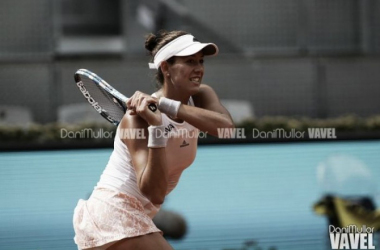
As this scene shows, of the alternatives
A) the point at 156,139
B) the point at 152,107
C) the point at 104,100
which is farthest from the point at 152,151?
the point at 104,100

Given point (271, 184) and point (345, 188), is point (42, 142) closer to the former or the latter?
point (271, 184)

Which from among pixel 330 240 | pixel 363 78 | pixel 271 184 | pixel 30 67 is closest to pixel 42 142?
pixel 30 67

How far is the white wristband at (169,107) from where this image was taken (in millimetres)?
3230

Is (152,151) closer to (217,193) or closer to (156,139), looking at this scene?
(156,139)

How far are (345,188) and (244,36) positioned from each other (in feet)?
4.64

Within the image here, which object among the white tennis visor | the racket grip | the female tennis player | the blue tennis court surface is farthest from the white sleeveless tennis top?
the blue tennis court surface

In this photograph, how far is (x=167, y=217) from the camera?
4.82 m

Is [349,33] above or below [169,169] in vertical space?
above

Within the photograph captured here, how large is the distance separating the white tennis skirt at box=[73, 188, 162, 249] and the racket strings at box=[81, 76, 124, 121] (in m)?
0.61

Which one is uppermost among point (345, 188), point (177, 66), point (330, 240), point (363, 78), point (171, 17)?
point (171, 17)

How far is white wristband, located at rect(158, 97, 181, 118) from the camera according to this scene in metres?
3.23

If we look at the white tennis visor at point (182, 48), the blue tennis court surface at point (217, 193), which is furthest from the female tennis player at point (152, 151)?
the blue tennis court surface at point (217, 193)

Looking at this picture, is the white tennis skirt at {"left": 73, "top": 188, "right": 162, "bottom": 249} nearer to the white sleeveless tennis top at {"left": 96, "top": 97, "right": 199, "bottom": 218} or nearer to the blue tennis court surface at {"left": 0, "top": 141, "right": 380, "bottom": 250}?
the white sleeveless tennis top at {"left": 96, "top": 97, "right": 199, "bottom": 218}

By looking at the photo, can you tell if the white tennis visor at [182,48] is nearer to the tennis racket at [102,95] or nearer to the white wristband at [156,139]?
the tennis racket at [102,95]
